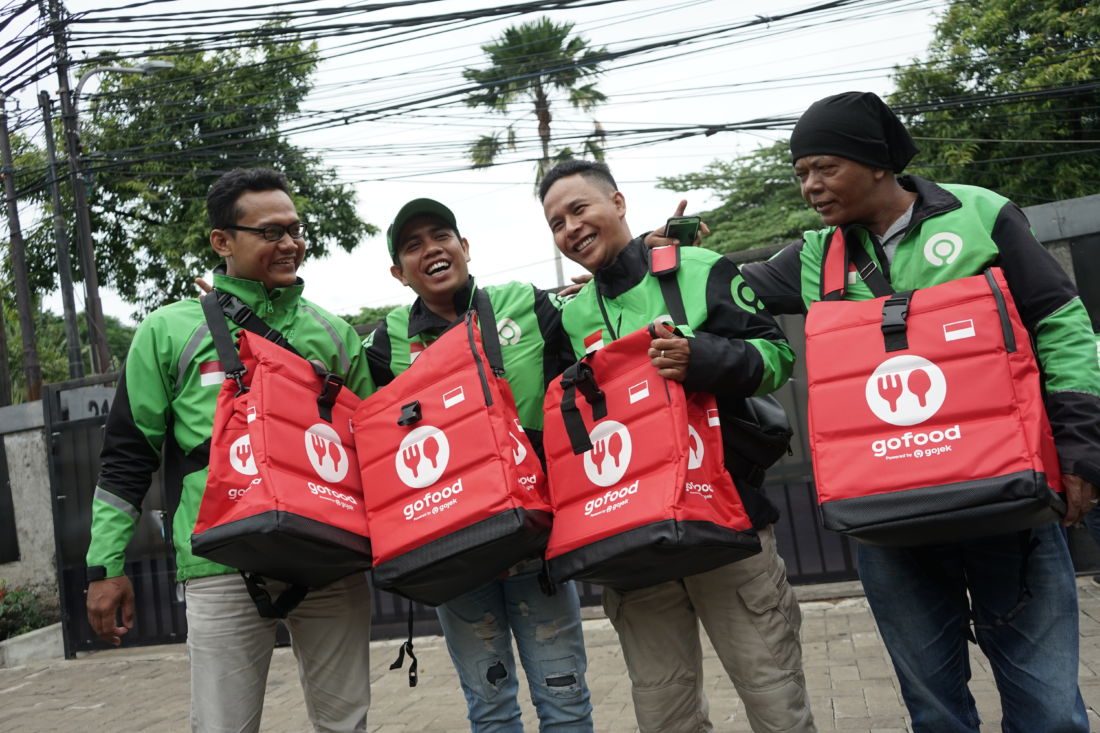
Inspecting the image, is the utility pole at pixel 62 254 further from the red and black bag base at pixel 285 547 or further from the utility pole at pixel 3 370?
the red and black bag base at pixel 285 547

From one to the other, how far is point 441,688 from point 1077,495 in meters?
4.29

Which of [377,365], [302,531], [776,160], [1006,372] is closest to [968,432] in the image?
[1006,372]

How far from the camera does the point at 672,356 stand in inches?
97.5

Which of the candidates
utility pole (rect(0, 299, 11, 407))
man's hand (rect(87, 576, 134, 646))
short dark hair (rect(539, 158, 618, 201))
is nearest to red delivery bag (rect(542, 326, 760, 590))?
short dark hair (rect(539, 158, 618, 201))

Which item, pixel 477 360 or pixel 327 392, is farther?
pixel 327 392

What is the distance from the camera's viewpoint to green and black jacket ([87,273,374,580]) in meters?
2.88

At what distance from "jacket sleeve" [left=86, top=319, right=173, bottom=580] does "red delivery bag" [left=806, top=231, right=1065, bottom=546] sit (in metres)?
1.93

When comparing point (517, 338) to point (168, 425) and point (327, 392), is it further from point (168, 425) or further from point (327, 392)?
point (168, 425)

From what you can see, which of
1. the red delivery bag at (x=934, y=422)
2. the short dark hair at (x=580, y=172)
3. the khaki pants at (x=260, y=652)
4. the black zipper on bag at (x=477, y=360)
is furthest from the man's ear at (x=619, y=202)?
the khaki pants at (x=260, y=652)

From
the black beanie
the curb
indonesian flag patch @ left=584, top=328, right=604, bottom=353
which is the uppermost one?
the black beanie

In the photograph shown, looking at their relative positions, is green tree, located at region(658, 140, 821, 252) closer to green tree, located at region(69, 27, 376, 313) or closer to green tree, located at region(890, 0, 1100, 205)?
green tree, located at region(890, 0, 1100, 205)

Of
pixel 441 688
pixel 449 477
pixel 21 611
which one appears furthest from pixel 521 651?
pixel 21 611

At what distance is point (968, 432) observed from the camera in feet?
7.02

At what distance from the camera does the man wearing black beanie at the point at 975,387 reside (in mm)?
2227
